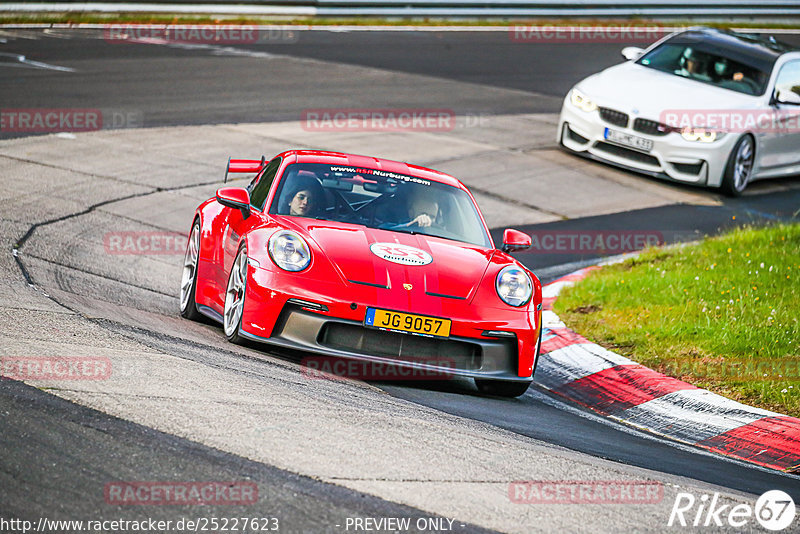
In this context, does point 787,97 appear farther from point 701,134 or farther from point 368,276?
point 368,276

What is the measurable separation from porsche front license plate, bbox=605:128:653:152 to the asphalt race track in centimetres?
47

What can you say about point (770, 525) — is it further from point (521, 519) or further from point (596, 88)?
point (596, 88)

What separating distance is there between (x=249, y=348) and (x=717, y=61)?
10676 mm

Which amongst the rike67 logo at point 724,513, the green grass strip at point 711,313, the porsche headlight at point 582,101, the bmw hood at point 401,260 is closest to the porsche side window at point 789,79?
the porsche headlight at point 582,101

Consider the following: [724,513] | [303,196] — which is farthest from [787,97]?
[724,513]

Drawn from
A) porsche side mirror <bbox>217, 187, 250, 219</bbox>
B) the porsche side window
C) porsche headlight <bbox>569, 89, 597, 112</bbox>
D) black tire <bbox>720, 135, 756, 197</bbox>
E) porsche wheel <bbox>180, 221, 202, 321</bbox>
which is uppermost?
porsche side mirror <bbox>217, 187, 250, 219</bbox>

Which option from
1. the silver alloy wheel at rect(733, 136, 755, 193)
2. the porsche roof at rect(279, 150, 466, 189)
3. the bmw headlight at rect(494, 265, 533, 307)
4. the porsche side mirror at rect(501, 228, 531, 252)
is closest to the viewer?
the bmw headlight at rect(494, 265, 533, 307)

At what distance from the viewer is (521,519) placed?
4277mm

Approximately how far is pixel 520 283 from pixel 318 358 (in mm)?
1350

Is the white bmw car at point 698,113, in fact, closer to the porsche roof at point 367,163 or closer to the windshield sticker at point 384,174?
the porsche roof at point 367,163

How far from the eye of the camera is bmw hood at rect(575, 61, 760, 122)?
47.2 ft

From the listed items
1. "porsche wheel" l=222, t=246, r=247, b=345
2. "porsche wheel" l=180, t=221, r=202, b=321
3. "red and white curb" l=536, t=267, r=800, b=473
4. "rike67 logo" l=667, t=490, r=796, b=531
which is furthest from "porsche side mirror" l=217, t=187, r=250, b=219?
"rike67 logo" l=667, t=490, r=796, b=531

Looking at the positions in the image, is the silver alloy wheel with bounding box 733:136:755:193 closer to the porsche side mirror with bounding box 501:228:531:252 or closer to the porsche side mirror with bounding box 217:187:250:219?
the porsche side mirror with bounding box 501:228:531:252

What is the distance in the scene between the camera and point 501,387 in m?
6.83
